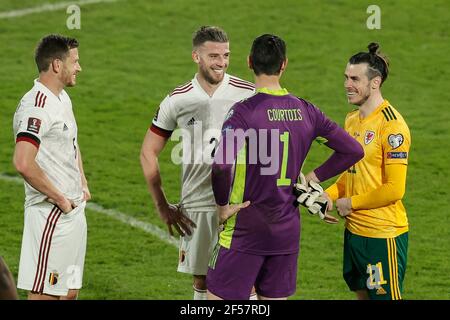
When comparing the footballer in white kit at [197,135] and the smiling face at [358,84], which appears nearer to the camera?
the footballer in white kit at [197,135]

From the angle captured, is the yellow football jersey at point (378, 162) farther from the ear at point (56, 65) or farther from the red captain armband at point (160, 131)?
the ear at point (56, 65)

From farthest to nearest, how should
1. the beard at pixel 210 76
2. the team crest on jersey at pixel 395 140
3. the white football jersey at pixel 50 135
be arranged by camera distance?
the beard at pixel 210 76
the team crest on jersey at pixel 395 140
the white football jersey at pixel 50 135

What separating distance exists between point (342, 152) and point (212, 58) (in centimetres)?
121

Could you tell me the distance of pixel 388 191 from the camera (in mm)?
7750

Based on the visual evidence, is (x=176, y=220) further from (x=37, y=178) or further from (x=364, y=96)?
(x=364, y=96)

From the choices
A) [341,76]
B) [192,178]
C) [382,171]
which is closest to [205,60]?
[192,178]

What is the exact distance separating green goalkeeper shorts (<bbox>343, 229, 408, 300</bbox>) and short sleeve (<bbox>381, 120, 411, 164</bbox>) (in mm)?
608

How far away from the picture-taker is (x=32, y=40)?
58.5 ft

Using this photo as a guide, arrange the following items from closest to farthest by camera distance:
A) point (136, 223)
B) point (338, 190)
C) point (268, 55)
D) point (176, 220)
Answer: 1. point (268, 55)
2. point (176, 220)
3. point (338, 190)
4. point (136, 223)

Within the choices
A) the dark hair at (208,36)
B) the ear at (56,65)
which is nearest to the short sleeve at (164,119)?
the dark hair at (208,36)

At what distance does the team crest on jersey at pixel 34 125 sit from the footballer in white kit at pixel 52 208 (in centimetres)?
7

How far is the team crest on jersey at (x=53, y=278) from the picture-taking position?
7797 millimetres


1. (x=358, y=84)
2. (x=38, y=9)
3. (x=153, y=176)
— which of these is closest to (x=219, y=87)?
(x=153, y=176)

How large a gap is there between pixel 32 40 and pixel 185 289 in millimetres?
8564
